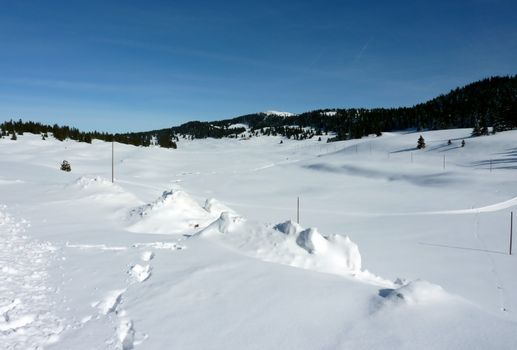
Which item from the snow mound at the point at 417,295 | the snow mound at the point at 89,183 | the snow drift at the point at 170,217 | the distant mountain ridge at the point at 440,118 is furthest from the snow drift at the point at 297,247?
the distant mountain ridge at the point at 440,118

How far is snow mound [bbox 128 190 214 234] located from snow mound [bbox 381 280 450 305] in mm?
10605

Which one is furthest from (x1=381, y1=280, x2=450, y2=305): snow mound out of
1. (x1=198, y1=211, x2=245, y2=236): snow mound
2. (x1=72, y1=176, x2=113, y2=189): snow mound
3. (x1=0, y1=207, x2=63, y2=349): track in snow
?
(x1=72, y1=176, x2=113, y2=189): snow mound

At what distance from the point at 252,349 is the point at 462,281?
42.8ft

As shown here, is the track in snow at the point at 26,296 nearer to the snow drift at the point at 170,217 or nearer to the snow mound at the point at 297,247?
the snow drift at the point at 170,217

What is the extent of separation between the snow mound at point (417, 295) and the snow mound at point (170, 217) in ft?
34.8

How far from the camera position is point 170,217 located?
17.2 m

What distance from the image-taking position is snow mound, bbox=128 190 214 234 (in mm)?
15781

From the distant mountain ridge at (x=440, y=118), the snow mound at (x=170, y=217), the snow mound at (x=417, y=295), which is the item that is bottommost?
the snow mound at (x=170, y=217)

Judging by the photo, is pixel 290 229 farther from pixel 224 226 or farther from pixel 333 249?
pixel 224 226

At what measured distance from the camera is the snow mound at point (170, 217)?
1578 cm

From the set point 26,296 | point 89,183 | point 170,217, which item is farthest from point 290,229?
point 89,183

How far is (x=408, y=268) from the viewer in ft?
54.0

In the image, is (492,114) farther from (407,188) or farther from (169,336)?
(169,336)

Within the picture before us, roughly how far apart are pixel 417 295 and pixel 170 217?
12.6 meters
